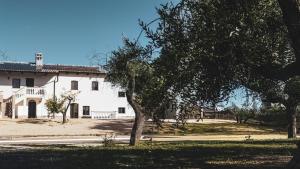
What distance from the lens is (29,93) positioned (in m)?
74.8

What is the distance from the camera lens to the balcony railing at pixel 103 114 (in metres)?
79.6

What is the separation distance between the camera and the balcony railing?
79.6 meters

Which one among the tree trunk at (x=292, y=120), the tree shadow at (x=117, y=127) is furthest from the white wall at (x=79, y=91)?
the tree trunk at (x=292, y=120)

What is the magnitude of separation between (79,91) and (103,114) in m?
5.16

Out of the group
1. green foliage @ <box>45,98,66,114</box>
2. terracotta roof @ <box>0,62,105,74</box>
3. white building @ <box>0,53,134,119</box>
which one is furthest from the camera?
terracotta roof @ <box>0,62,105,74</box>

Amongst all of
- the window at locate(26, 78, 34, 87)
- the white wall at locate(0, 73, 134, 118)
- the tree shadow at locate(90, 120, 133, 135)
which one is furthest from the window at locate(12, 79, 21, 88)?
the tree shadow at locate(90, 120, 133, 135)

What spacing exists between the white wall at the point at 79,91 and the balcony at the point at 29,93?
2.34 feet

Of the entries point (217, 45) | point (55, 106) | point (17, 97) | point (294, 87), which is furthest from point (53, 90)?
point (217, 45)

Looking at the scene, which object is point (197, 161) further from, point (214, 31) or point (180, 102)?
point (214, 31)

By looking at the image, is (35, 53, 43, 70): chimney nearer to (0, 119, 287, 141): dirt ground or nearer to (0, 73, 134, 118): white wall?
(0, 73, 134, 118): white wall

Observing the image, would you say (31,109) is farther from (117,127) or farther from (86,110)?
(117,127)

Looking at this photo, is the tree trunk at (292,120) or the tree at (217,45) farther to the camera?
the tree trunk at (292,120)

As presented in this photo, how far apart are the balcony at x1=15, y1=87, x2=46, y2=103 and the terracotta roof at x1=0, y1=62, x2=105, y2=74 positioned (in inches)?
112

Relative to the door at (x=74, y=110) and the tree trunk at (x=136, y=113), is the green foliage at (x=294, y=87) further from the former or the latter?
the door at (x=74, y=110)
